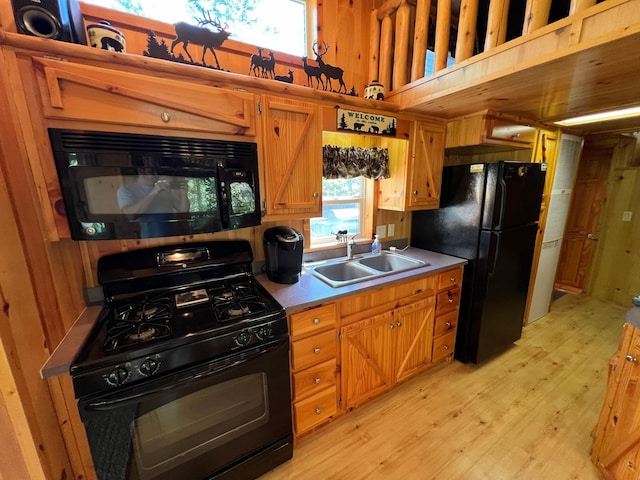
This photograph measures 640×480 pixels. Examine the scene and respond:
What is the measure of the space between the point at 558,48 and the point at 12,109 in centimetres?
224

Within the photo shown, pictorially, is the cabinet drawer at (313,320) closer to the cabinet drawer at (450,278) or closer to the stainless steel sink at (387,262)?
the stainless steel sink at (387,262)

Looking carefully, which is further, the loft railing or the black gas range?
the loft railing

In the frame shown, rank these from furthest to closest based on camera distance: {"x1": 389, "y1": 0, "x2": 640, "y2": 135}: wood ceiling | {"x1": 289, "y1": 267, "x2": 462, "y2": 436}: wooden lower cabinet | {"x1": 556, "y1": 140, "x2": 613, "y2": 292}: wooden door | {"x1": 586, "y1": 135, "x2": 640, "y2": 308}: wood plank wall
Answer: {"x1": 556, "y1": 140, "x2": 613, "y2": 292}: wooden door → {"x1": 586, "y1": 135, "x2": 640, "y2": 308}: wood plank wall → {"x1": 289, "y1": 267, "x2": 462, "y2": 436}: wooden lower cabinet → {"x1": 389, "y1": 0, "x2": 640, "y2": 135}: wood ceiling

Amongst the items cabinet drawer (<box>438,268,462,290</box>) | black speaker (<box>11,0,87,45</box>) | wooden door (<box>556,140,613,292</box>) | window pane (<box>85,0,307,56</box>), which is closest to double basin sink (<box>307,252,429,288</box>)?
cabinet drawer (<box>438,268,462,290</box>)

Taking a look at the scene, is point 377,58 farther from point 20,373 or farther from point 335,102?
point 20,373

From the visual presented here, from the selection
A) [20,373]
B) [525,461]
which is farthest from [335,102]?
[525,461]

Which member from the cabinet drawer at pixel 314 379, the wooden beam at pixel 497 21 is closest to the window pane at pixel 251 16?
the wooden beam at pixel 497 21

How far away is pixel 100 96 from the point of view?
1076mm

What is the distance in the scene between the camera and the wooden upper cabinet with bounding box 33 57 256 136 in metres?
1.01

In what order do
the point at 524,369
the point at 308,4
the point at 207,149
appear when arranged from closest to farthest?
the point at 207,149 < the point at 308,4 < the point at 524,369

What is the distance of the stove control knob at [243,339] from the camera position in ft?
3.97

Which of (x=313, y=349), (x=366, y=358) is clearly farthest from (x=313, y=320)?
(x=366, y=358)

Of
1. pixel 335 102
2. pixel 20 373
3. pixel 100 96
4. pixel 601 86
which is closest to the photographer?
pixel 20 373

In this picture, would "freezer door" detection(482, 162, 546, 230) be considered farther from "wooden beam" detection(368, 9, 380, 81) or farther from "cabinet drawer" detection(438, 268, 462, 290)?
"wooden beam" detection(368, 9, 380, 81)
